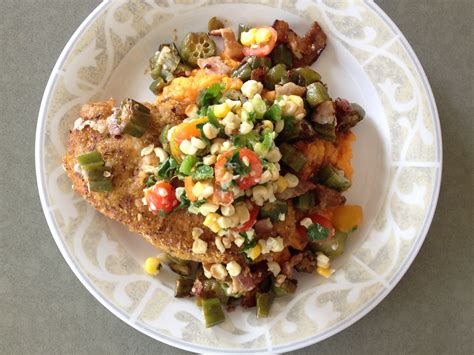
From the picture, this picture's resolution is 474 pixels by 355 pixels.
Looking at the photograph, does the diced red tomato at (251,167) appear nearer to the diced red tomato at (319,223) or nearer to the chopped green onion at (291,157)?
the chopped green onion at (291,157)

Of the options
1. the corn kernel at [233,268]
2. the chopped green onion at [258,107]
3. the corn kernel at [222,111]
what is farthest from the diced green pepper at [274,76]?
the corn kernel at [233,268]

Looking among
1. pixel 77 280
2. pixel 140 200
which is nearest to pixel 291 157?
pixel 140 200

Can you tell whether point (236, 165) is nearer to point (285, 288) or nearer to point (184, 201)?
point (184, 201)

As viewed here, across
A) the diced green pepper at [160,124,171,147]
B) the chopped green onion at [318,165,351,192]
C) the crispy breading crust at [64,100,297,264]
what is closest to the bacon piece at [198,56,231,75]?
the crispy breading crust at [64,100,297,264]

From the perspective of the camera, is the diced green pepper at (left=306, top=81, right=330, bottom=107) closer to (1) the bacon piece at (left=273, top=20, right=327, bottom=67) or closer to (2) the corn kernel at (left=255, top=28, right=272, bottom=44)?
(1) the bacon piece at (left=273, top=20, right=327, bottom=67)

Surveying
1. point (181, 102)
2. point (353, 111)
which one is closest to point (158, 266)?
point (181, 102)

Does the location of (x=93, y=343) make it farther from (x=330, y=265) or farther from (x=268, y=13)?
(x=268, y=13)
